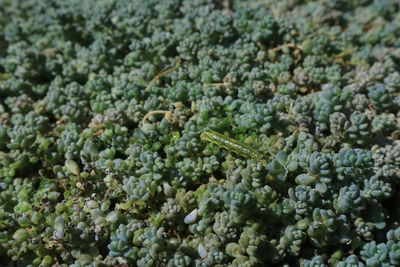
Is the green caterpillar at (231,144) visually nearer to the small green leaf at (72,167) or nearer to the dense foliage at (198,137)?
the dense foliage at (198,137)

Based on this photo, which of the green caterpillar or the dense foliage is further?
the green caterpillar

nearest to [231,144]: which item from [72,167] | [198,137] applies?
[198,137]

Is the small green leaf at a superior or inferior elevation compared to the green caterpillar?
inferior

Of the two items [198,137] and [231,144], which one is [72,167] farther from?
[231,144]

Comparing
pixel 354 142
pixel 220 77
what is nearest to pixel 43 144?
pixel 220 77

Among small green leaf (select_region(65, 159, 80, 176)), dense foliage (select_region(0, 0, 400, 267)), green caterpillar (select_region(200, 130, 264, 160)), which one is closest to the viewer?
dense foliage (select_region(0, 0, 400, 267))

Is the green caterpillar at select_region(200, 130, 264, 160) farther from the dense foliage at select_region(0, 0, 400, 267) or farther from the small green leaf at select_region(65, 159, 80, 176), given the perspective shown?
the small green leaf at select_region(65, 159, 80, 176)

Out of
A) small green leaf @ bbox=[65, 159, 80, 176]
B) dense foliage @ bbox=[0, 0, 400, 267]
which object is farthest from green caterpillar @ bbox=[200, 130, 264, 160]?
small green leaf @ bbox=[65, 159, 80, 176]
